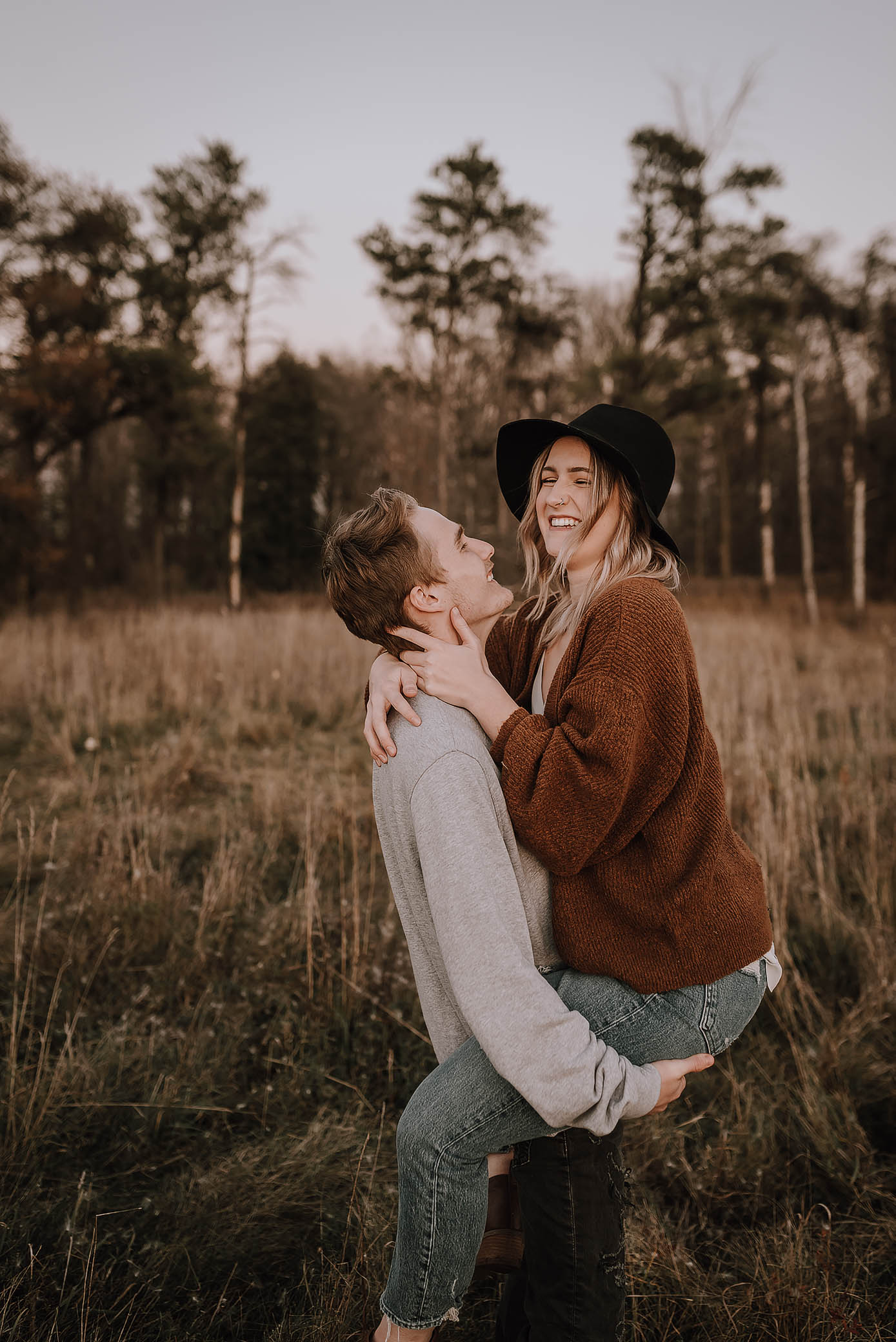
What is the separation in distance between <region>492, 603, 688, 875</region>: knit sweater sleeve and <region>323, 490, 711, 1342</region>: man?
0.24ft

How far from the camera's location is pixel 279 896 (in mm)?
3781

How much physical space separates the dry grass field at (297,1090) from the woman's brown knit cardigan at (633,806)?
105 centimetres

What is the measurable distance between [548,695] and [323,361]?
27300 millimetres

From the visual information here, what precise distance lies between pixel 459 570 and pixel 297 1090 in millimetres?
1916

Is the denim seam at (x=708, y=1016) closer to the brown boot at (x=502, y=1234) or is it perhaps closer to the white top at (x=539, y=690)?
the brown boot at (x=502, y=1234)

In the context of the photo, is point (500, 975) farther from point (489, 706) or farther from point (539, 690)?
point (539, 690)

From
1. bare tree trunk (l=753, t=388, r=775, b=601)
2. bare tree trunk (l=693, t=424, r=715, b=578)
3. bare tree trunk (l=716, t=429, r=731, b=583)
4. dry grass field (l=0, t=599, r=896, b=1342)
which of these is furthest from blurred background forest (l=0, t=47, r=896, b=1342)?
bare tree trunk (l=693, t=424, r=715, b=578)

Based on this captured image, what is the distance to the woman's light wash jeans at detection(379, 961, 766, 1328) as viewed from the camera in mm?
1433

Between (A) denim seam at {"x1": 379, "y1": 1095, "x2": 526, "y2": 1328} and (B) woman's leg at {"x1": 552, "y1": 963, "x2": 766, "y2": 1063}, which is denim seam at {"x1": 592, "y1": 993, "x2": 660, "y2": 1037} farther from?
(A) denim seam at {"x1": 379, "y1": 1095, "x2": 526, "y2": 1328}

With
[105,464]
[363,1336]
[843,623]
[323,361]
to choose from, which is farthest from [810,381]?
[363,1336]

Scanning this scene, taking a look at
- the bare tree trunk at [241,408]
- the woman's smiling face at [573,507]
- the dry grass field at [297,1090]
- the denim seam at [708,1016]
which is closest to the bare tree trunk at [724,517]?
the bare tree trunk at [241,408]

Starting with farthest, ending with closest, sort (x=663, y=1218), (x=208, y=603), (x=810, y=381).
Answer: (x=810, y=381) < (x=208, y=603) < (x=663, y=1218)

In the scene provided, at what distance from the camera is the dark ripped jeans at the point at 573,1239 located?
1.49 meters

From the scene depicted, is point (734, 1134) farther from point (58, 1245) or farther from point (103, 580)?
point (103, 580)
